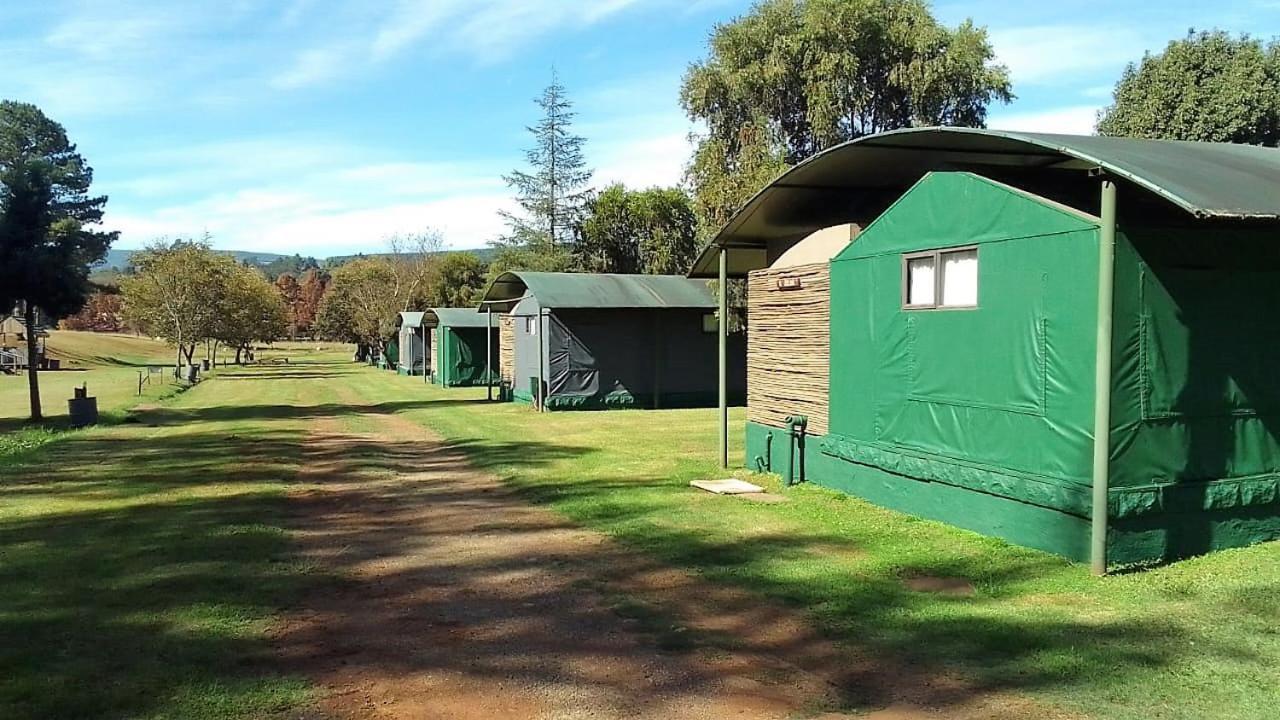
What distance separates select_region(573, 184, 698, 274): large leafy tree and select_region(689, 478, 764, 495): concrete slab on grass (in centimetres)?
3510

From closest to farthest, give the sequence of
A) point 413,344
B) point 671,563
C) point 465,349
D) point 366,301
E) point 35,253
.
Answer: point 671,563 < point 35,253 < point 465,349 < point 413,344 < point 366,301

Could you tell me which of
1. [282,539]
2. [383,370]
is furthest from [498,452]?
[383,370]

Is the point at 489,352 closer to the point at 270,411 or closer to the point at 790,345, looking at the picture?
the point at 270,411

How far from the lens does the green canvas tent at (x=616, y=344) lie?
23.2 m

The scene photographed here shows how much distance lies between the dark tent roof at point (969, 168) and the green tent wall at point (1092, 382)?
0.43 metres

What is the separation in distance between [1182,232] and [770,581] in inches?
159

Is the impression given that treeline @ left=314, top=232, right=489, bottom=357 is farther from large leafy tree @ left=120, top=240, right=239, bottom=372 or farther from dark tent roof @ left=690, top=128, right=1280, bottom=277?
dark tent roof @ left=690, top=128, right=1280, bottom=277

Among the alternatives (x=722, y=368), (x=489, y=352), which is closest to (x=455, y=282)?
(x=489, y=352)

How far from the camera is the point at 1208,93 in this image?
103ft

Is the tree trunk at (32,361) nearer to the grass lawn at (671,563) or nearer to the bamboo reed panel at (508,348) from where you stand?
the grass lawn at (671,563)

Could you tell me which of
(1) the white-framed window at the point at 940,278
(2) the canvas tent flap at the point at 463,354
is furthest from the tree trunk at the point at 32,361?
(1) the white-framed window at the point at 940,278

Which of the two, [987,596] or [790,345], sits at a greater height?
[790,345]

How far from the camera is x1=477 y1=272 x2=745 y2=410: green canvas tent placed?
23.2 meters

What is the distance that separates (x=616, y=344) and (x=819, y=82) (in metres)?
9.50
